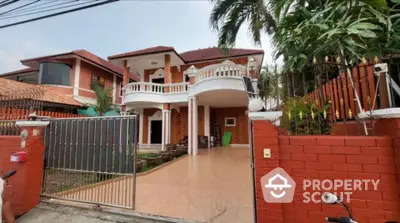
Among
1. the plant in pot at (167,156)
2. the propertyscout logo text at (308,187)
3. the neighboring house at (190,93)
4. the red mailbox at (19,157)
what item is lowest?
the plant in pot at (167,156)

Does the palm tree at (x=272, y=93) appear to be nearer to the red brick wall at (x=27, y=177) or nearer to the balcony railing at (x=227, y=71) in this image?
the red brick wall at (x=27, y=177)

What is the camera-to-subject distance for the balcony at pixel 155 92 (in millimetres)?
12984

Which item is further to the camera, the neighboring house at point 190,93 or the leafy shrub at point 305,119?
the neighboring house at point 190,93

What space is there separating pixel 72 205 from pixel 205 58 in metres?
12.6

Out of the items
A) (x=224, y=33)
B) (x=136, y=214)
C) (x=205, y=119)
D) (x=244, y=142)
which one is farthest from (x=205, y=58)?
(x=136, y=214)

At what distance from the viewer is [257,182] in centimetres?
258

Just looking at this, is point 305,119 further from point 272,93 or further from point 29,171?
point 29,171

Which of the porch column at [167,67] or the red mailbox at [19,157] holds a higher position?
the porch column at [167,67]

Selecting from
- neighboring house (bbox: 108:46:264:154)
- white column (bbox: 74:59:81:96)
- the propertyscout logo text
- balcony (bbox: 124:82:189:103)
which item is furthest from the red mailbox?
white column (bbox: 74:59:81:96)

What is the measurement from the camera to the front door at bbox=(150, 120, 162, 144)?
15922 millimetres

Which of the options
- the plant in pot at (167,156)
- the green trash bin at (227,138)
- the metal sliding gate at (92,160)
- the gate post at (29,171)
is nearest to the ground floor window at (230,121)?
the green trash bin at (227,138)

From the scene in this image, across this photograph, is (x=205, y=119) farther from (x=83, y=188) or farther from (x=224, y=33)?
(x=83, y=188)

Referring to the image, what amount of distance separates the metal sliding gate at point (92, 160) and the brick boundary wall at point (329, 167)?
2.20 meters

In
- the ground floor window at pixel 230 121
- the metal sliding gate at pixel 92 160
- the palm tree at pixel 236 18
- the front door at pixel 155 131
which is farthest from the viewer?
the ground floor window at pixel 230 121
